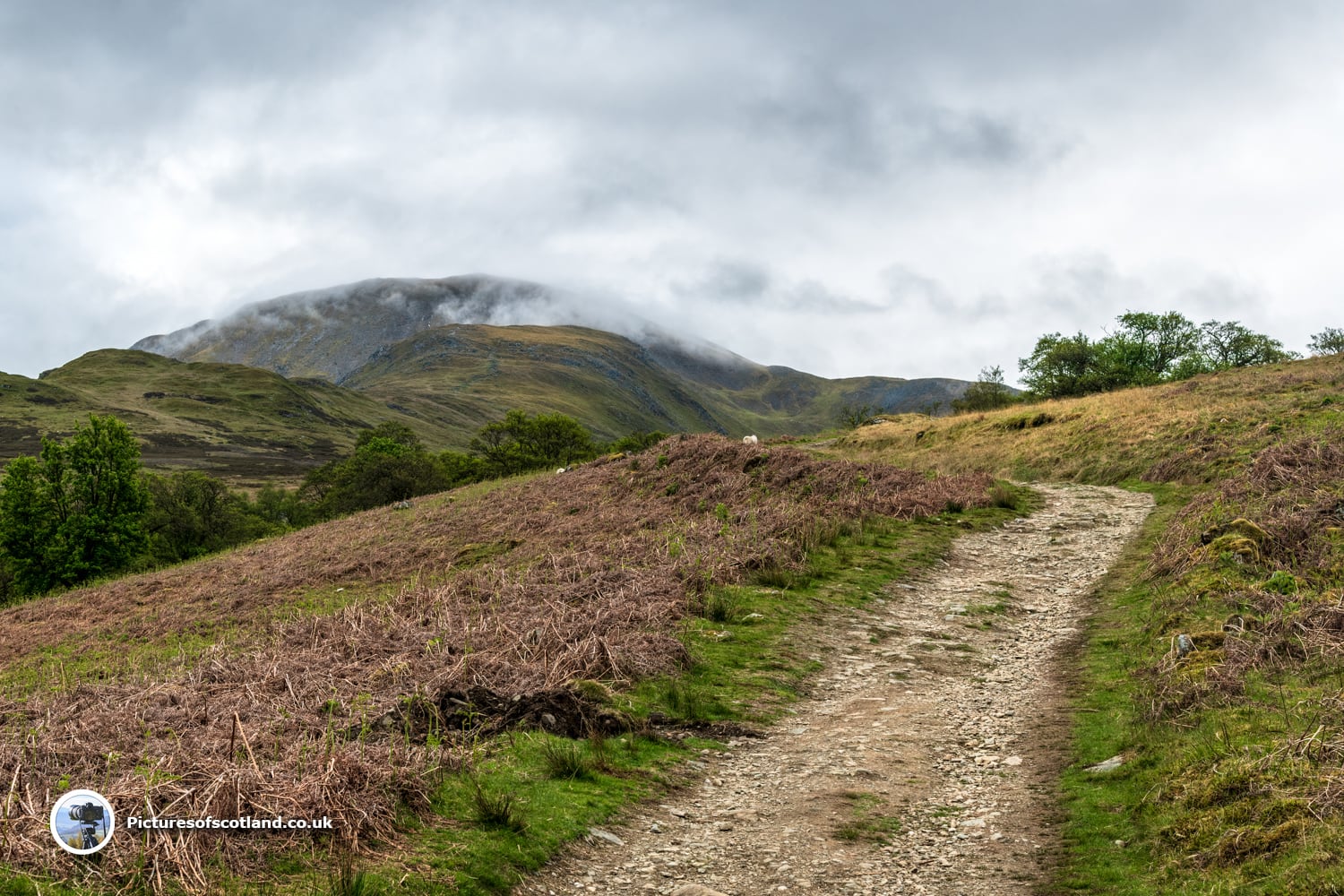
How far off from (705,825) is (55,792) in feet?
18.4

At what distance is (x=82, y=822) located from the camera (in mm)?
5691

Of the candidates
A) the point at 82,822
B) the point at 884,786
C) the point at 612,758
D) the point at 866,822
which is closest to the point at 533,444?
the point at 612,758

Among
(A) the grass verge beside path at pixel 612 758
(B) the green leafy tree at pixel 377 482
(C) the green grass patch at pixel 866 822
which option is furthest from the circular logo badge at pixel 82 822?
(B) the green leafy tree at pixel 377 482

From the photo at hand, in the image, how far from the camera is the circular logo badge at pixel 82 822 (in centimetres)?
550

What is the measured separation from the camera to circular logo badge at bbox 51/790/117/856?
5.50 m

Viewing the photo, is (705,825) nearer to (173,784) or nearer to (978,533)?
(173,784)

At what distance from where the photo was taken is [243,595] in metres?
26.8

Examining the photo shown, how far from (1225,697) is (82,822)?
34.9ft

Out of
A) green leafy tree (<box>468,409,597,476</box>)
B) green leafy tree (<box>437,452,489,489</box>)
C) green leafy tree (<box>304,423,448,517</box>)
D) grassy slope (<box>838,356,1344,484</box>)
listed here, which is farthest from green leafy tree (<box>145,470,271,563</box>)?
grassy slope (<box>838,356,1344,484</box>)

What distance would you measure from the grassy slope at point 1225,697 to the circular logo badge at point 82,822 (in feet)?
23.9

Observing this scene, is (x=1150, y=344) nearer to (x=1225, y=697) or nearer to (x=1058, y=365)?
(x=1058, y=365)

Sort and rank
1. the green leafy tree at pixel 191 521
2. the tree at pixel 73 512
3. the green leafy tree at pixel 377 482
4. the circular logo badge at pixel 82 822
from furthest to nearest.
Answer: the green leafy tree at pixel 377 482
the green leafy tree at pixel 191 521
the tree at pixel 73 512
the circular logo badge at pixel 82 822

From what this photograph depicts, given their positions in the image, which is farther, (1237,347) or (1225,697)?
(1237,347)

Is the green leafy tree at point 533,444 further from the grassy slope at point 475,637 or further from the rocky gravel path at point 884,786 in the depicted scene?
the rocky gravel path at point 884,786
